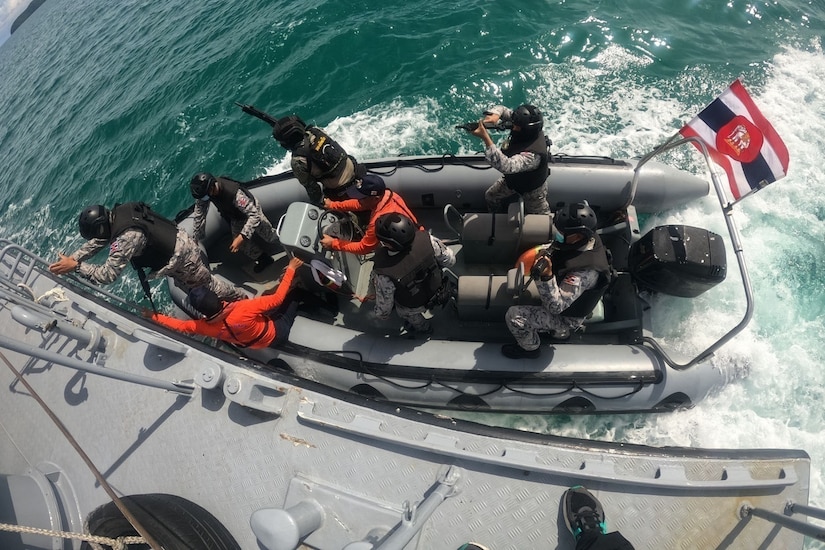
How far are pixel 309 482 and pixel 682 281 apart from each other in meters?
3.18

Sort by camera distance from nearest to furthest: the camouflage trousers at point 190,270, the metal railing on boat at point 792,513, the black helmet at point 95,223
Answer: the metal railing on boat at point 792,513, the black helmet at point 95,223, the camouflage trousers at point 190,270

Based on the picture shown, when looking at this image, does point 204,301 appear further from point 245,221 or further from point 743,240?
point 743,240

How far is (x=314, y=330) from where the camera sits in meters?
3.94

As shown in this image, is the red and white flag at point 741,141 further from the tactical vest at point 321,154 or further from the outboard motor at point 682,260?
the tactical vest at point 321,154

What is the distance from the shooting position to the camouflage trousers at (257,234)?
4.35 metres

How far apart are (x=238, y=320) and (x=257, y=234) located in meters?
1.40

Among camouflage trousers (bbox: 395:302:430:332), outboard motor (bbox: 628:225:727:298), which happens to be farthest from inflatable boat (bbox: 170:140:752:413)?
camouflage trousers (bbox: 395:302:430:332)

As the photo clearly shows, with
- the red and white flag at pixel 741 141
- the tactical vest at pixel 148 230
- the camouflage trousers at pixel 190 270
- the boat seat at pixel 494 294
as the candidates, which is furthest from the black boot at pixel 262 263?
Answer: the red and white flag at pixel 741 141

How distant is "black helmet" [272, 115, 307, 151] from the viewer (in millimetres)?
3939

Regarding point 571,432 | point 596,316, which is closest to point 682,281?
point 596,316

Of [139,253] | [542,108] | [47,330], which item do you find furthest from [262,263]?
[542,108]

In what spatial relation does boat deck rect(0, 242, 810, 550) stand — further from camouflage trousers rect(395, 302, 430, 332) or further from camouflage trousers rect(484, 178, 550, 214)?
camouflage trousers rect(484, 178, 550, 214)

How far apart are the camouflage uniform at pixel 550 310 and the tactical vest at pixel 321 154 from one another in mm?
2019

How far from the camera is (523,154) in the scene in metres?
3.66
